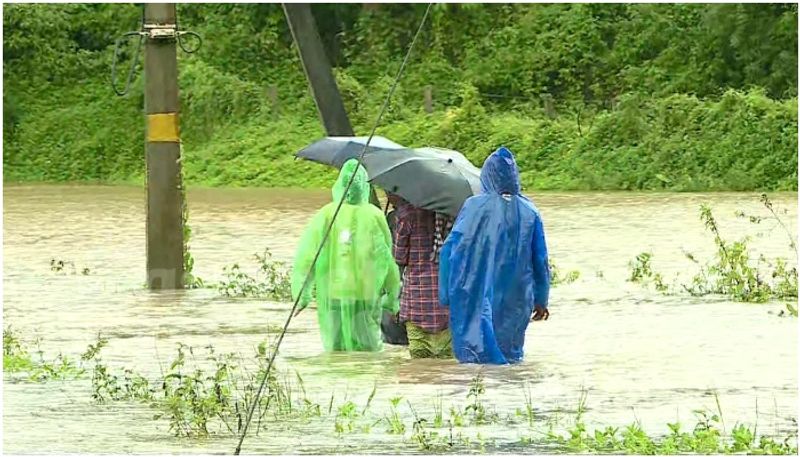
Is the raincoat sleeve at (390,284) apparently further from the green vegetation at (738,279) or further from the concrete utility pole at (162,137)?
the concrete utility pole at (162,137)

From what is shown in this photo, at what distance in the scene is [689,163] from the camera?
35.5m

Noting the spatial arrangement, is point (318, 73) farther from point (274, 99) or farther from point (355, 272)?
point (274, 99)

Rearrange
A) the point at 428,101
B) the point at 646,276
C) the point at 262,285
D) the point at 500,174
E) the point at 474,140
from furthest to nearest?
the point at 428,101, the point at 474,140, the point at 646,276, the point at 262,285, the point at 500,174

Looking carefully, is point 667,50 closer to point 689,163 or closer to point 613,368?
point 689,163

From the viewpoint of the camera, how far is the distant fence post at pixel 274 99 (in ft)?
147

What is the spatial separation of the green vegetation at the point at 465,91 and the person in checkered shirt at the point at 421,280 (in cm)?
2222

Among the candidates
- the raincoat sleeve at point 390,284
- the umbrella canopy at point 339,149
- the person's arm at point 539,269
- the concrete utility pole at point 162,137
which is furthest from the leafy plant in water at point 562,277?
the person's arm at point 539,269

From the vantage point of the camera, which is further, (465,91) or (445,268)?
(465,91)

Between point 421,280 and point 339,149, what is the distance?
4.52 feet

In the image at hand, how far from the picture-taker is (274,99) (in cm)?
4534

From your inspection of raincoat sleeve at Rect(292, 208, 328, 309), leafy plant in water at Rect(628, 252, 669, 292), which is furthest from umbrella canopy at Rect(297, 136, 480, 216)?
leafy plant in water at Rect(628, 252, 669, 292)

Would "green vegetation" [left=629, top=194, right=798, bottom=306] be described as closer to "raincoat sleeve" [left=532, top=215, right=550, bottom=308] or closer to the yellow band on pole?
"raincoat sleeve" [left=532, top=215, right=550, bottom=308]

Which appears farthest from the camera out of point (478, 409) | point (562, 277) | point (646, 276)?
point (562, 277)

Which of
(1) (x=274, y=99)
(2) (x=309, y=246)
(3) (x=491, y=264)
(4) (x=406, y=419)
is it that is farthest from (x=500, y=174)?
(1) (x=274, y=99)
